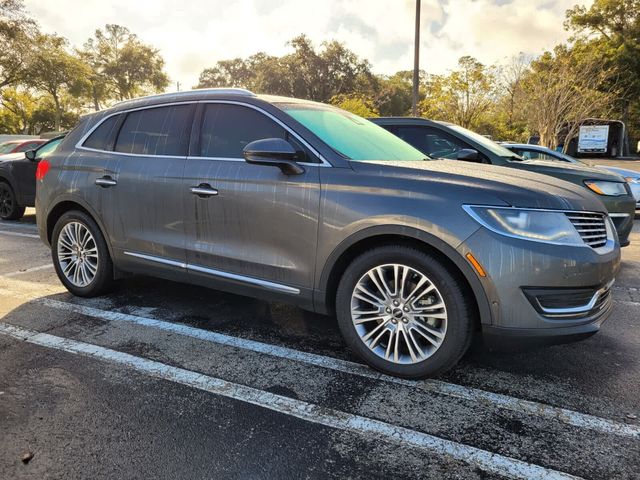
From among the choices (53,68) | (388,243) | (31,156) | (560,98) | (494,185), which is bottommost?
(388,243)

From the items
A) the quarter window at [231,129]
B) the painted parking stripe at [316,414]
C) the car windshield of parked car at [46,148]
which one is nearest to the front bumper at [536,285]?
the painted parking stripe at [316,414]

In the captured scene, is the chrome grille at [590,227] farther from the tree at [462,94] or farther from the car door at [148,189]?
the tree at [462,94]

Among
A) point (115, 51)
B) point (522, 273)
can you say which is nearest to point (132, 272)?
point (522, 273)

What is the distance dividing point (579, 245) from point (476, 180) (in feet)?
2.13

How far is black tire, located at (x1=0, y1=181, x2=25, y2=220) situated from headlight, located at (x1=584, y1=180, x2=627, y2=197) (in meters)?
9.47

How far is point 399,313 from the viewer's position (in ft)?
9.72

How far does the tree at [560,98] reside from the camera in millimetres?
23453

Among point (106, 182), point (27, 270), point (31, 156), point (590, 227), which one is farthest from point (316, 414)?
point (31, 156)

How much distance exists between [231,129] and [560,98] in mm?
23885

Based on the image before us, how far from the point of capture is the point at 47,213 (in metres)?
4.64

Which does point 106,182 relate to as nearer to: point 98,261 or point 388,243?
point 98,261

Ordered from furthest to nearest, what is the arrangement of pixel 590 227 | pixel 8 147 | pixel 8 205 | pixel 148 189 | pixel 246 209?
1. pixel 8 147
2. pixel 8 205
3. pixel 148 189
4. pixel 246 209
5. pixel 590 227

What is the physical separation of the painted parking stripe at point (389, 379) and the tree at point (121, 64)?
4890 centimetres

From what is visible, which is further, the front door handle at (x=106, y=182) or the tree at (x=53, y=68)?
the tree at (x=53, y=68)
